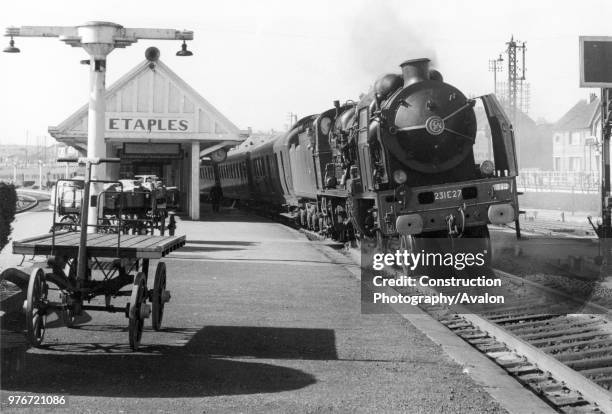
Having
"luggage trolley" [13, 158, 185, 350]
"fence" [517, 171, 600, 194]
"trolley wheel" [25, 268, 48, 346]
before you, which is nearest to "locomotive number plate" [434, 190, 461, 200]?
"luggage trolley" [13, 158, 185, 350]

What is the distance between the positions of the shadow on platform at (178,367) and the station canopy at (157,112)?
2066cm

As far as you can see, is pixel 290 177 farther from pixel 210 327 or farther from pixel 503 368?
pixel 503 368

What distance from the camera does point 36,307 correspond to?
628cm

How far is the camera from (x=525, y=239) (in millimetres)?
18781

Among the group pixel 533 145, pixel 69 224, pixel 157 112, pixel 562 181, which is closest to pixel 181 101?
pixel 157 112

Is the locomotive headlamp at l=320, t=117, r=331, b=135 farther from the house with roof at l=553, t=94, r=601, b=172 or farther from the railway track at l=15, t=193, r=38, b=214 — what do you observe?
the house with roof at l=553, t=94, r=601, b=172

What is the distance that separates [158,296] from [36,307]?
50.8 inches

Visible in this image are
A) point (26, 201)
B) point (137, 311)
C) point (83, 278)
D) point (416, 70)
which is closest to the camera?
point (137, 311)

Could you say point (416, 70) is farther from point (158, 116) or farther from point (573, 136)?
point (573, 136)

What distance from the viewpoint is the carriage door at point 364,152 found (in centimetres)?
1138

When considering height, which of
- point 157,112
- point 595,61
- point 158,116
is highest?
point 157,112

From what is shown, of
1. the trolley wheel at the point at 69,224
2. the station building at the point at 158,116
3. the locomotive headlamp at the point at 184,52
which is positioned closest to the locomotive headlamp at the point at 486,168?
the trolley wheel at the point at 69,224

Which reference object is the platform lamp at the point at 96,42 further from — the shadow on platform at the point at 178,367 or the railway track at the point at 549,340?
the shadow on platform at the point at 178,367

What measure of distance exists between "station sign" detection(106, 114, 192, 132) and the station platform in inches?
699
